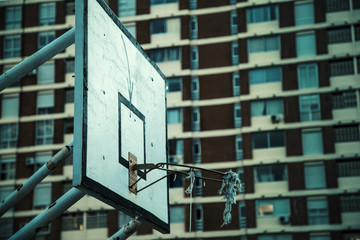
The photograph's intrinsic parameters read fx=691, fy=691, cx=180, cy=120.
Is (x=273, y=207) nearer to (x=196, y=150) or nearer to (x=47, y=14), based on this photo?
(x=196, y=150)

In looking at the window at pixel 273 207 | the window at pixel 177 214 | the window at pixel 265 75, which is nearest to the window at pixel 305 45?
the window at pixel 265 75

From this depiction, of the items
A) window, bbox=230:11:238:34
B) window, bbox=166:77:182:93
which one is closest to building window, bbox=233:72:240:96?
window, bbox=230:11:238:34

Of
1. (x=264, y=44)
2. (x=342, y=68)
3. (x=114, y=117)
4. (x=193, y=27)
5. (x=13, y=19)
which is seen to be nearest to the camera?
(x=114, y=117)

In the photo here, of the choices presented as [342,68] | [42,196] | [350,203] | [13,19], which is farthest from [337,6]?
[42,196]

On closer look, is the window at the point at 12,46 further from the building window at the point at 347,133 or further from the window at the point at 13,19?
the building window at the point at 347,133

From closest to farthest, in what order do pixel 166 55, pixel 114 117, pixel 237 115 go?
pixel 114 117 < pixel 237 115 < pixel 166 55

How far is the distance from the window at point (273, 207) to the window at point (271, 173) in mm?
1269

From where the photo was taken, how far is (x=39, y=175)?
16.2 metres

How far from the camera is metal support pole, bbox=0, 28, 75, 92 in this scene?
44.5 ft

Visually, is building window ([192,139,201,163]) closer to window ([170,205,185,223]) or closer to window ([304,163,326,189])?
window ([170,205,185,223])

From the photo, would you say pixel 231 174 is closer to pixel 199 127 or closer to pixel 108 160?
pixel 108 160

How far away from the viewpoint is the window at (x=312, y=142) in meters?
40.8

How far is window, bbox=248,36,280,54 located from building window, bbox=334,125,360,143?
6.30 m

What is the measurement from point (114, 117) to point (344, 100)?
3092 centimetres
